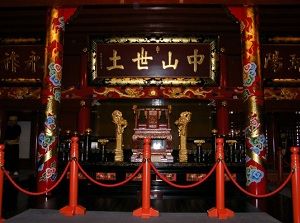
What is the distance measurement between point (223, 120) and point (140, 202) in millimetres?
3336

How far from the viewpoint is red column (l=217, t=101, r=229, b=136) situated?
261 inches

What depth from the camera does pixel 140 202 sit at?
409 cm

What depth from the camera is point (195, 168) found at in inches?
199

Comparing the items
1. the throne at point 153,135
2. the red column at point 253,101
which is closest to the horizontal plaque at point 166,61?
the throne at point 153,135

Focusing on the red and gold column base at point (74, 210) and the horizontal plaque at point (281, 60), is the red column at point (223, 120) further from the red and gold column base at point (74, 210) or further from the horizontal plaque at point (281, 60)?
the red and gold column base at point (74, 210)

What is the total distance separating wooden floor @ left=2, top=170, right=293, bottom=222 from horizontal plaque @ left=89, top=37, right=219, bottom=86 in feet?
Answer: 9.05

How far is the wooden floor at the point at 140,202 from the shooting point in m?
3.59

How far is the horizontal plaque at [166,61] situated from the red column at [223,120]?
1.94ft

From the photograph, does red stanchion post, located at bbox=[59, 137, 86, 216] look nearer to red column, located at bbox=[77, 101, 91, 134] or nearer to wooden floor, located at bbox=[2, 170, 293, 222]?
wooden floor, located at bbox=[2, 170, 293, 222]

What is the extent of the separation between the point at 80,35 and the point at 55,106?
8.91 feet

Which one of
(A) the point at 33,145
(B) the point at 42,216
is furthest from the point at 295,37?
(A) the point at 33,145

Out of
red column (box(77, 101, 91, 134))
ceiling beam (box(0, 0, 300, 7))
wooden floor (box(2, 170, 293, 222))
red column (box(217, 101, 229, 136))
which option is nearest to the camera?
wooden floor (box(2, 170, 293, 222))

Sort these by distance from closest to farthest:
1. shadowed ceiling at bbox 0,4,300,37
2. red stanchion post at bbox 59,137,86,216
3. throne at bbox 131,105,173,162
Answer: red stanchion post at bbox 59,137,86,216, throne at bbox 131,105,173,162, shadowed ceiling at bbox 0,4,300,37

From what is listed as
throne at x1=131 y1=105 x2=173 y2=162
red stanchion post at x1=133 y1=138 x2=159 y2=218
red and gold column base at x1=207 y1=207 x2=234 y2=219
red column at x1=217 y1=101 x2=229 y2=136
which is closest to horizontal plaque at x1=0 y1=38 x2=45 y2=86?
throne at x1=131 y1=105 x2=173 y2=162
